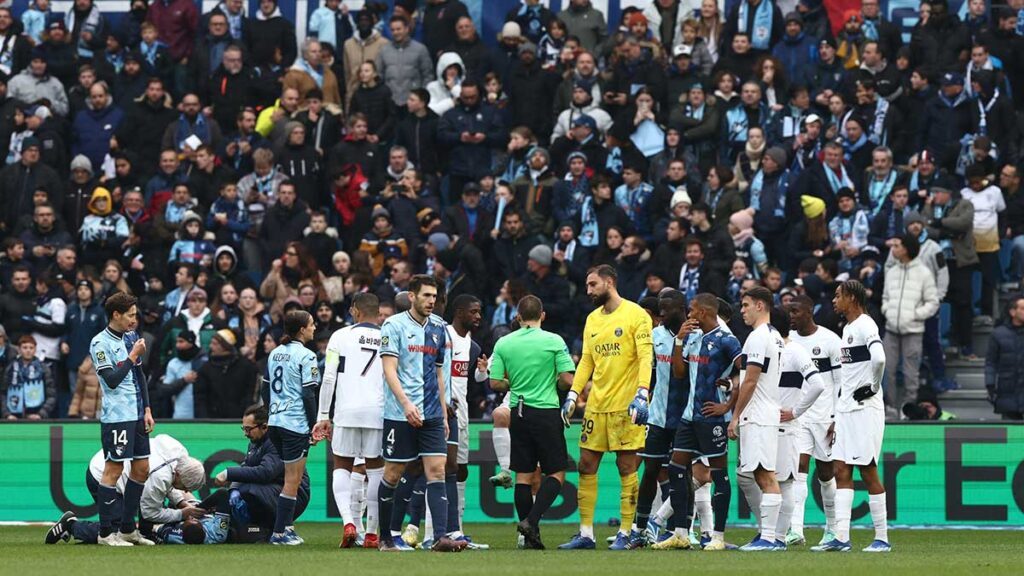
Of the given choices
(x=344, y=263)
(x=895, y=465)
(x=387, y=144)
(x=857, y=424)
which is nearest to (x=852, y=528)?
(x=895, y=465)

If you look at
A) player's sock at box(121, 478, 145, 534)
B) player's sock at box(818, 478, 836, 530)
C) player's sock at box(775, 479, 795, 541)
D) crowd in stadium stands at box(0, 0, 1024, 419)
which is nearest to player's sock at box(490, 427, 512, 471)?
crowd in stadium stands at box(0, 0, 1024, 419)

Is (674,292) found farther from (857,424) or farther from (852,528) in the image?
(852,528)

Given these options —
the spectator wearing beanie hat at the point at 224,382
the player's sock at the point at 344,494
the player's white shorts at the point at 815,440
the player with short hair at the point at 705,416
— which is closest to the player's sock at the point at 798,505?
the player's white shorts at the point at 815,440

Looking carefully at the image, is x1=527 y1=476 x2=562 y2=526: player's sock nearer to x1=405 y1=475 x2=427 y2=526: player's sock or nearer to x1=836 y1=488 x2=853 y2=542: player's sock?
x1=405 y1=475 x2=427 y2=526: player's sock

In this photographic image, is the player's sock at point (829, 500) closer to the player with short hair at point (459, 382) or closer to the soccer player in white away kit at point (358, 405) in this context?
the player with short hair at point (459, 382)

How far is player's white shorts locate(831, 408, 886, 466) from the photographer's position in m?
16.2

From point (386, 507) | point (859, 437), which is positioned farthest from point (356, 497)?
point (859, 437)

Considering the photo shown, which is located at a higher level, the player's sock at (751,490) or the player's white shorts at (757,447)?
the player's white shorts at (757,447)

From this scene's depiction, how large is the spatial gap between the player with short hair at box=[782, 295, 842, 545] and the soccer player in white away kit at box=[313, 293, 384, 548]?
12.9 feet

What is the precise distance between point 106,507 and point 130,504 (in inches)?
9.0

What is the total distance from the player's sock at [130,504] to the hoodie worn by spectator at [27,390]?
7664mm

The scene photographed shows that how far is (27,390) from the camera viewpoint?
2388 cm

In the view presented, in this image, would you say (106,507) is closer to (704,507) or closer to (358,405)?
(358,405)

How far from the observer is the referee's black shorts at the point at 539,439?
1627 centimetres
